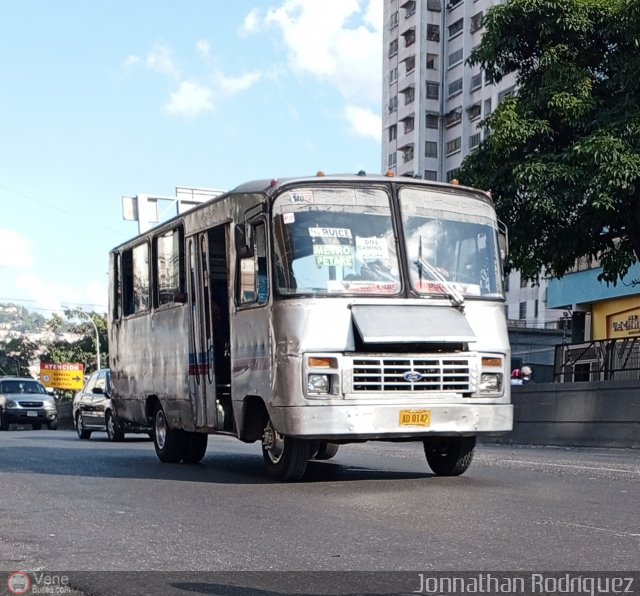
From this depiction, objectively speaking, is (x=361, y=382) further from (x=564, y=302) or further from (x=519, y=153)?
(x=564, y=302)

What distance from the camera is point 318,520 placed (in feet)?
27.5

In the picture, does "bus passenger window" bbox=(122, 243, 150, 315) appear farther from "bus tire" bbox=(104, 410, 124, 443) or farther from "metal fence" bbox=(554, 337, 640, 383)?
"metal fence" bbox=(554, 337, 640, 383)

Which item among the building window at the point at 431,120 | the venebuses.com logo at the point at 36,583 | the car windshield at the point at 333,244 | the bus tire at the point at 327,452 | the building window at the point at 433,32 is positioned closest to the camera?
the venebuses.com logo at the point at 36,583

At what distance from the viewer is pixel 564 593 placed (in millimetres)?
5461

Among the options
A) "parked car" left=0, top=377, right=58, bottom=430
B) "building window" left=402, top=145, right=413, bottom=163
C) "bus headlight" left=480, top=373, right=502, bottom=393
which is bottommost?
"parked car" left=0, top=377, right=58, bottom=430

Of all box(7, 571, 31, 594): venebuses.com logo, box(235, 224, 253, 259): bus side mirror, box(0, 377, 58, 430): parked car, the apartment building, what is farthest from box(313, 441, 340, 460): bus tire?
the apartment building

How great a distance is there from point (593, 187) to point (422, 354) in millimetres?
14020

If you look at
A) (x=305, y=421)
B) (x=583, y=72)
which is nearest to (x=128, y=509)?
(x=305, y=421)

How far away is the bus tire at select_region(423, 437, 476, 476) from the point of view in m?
12.1

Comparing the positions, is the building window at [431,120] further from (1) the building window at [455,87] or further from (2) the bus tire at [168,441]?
(2) the bus tire at [168,441]

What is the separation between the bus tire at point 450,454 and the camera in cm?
1206

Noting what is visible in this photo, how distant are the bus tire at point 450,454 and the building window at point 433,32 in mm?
79790

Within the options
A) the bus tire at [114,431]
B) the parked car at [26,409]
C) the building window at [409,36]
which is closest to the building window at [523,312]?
the building window at [409,36]

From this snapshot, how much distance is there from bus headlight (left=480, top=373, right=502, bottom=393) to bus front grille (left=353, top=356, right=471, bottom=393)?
14.1 inches
